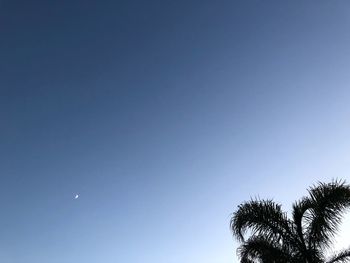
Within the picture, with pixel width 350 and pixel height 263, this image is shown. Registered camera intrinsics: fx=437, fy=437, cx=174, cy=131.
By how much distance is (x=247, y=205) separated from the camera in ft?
45.3

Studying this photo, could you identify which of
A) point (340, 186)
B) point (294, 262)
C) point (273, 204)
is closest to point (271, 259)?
point (294, 262)

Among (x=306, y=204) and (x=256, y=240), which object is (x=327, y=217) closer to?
(x=306, y=204)

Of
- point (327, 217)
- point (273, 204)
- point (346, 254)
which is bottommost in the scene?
point (346, 254)

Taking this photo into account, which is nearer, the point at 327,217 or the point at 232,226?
the point at 327,217

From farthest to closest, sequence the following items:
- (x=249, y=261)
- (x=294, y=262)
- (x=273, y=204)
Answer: (x=249, y=261)
(x=273, y=204)
(x=294, y=262)

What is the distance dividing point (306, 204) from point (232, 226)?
7.90 ft

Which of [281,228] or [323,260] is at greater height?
[281,228]

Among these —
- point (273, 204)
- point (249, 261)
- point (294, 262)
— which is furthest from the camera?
point (249, 261)

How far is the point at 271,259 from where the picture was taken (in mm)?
13320

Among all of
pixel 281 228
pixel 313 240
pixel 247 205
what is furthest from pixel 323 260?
pixel 247 205

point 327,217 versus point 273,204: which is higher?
point 273,204

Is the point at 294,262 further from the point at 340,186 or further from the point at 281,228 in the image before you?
the point at 340,186

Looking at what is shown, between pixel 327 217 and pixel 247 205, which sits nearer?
pixel 327 217

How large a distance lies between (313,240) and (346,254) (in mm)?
1167
